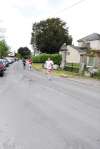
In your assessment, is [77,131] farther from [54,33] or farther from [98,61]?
[54,33]

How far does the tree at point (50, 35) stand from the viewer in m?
99.8

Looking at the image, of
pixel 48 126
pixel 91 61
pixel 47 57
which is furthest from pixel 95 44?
pixel 48 126

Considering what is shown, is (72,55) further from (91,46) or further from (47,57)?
(47,57)

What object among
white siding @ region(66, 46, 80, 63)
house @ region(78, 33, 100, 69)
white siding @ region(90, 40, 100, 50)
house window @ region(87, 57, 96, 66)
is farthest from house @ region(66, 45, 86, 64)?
house window @ region(87, 57, 96, 66)

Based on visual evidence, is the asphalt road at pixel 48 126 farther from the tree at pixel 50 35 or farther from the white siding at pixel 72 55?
the tree at pixel 50 35

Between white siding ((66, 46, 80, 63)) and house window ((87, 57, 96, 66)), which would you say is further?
white siding ((66, 46, 80, 63))

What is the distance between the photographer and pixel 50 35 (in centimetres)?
9881

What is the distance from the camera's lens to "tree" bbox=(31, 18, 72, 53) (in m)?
99.8

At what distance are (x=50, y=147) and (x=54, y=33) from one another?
94479mm

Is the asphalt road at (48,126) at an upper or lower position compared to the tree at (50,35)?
lower

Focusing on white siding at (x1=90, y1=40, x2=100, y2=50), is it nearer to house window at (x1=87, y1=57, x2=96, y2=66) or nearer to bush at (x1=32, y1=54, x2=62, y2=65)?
bush at (x1=32, y1=54, x2=62, y2=65)

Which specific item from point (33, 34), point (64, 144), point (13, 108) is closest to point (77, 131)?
point (64, 144)

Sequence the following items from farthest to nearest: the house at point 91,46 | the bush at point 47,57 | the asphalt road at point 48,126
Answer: the bush at point 47,57 < the house at point 91,46 < the asphalt road at point 48,126

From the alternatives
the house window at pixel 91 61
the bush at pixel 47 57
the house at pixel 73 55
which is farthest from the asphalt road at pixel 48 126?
the house at pixel 73 55
